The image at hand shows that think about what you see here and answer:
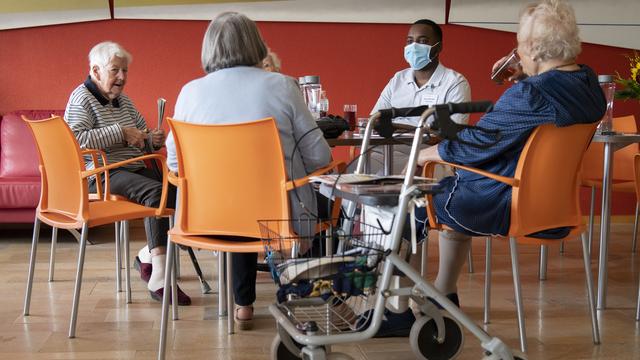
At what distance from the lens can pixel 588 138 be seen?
271cm

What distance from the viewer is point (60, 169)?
308cm

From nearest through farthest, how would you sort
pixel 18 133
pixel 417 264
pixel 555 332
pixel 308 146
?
pixel 308 146
pixel 555 332
pixel 417 264
pixel 18 133

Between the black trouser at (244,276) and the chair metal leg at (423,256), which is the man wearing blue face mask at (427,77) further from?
the black trouser at (244,276)

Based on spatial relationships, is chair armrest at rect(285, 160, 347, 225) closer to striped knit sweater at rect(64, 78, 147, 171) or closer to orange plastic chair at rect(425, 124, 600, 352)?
orange plastic chair at rect(425, 124, 600, 352)

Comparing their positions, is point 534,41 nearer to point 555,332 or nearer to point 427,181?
point 427,181

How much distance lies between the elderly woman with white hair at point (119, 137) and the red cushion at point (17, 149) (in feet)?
4.82

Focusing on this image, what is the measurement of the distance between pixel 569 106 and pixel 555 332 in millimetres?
954

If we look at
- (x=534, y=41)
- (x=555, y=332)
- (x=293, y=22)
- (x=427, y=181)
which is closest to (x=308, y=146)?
Result: (x=427, y=181)

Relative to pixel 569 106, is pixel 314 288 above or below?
below

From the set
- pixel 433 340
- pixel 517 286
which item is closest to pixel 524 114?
pixel 517 286

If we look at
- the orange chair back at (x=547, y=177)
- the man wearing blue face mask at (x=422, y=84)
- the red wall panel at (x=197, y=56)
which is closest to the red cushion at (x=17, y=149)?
the red wall panel at (x=197, y=56)

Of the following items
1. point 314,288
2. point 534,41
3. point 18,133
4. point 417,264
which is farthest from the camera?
point 18,133

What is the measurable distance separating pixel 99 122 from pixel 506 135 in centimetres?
208

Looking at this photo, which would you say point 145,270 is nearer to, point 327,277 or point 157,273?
point 157,273
